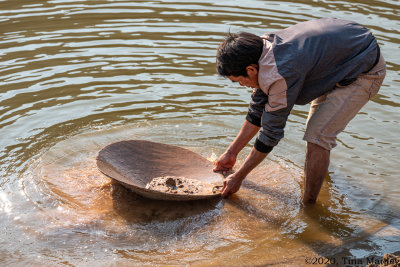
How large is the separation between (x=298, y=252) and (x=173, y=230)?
0.98 meters

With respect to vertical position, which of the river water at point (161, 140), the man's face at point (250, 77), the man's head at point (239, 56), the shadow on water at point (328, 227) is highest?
the man's head at point (239, 56)

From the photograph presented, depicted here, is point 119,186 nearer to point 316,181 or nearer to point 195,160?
point 195,160

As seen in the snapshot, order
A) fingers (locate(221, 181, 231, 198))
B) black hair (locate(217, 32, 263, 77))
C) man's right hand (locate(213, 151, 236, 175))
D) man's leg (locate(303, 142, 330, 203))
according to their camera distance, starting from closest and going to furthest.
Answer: black hair (locate(217, 32, 263, 77)), man's leg (locate(303, 142, 330, 203)), fingers (locate(221, 181, 231, 198)), man's right hand (locate(213, 151, 236, 175))

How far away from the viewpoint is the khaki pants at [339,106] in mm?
3982

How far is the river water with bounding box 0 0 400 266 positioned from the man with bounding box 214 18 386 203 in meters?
0.49

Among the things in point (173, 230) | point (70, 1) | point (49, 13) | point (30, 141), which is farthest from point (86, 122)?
point (70, 1)

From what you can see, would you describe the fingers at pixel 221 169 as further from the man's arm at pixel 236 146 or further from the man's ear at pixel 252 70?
the man's ear at pixel 252 70

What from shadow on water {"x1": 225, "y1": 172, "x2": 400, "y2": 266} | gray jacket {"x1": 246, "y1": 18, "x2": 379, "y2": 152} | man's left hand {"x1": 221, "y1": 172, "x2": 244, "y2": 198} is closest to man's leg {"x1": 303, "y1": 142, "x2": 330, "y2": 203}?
shadow on water {"x1": 225, "y1": 172, "x2": 400, "y2": 266}

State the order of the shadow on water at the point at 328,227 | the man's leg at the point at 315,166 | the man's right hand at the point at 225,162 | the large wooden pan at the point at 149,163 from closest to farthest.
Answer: the shadow on water at the point at 328,227, the man's leg at the point at 315,166, the large wooden pan at the point at 149,163, the man's right hand at the point at 225,162

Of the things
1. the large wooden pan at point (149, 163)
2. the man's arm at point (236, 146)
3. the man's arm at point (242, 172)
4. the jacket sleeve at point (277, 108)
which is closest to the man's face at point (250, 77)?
the jacket sleeve at point (277, 108)

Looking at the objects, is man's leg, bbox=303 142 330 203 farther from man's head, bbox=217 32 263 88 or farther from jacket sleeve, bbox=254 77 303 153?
man's head, bbox=217 32 263 88

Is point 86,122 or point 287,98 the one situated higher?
point 287,98

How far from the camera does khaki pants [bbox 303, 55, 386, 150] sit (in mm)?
3982

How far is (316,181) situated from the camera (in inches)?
169
